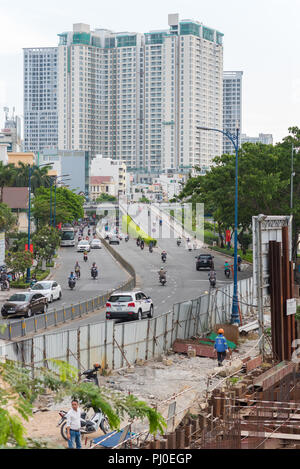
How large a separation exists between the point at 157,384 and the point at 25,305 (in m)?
14.6

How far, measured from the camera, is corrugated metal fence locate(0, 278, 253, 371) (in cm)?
2061

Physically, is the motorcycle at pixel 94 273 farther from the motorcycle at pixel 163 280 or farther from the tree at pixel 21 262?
the motorcycle at pixel 163 280

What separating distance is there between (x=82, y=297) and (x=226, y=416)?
29.3m

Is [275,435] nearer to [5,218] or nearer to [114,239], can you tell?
[5,218]

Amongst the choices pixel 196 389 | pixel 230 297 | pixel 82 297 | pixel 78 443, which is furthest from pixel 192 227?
pixel 78 443

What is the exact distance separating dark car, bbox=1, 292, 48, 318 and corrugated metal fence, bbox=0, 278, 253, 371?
30.4 feet

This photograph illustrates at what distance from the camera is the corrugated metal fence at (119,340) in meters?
20.6

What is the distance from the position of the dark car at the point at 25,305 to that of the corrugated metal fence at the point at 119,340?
928cm

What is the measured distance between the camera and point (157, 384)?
2239 cm

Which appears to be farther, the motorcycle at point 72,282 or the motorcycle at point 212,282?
the motorcycle at point 212,282

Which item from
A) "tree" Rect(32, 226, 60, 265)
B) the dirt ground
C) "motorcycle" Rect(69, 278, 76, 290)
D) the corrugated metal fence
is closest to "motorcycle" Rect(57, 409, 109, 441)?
the dirt ground

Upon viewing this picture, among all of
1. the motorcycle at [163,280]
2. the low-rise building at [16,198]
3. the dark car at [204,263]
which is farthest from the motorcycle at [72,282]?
the low-rise building at [16,198]

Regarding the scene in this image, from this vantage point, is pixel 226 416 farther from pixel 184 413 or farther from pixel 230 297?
pixel 230 297
